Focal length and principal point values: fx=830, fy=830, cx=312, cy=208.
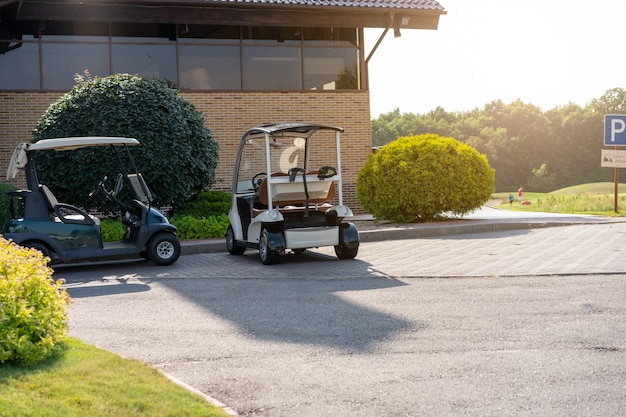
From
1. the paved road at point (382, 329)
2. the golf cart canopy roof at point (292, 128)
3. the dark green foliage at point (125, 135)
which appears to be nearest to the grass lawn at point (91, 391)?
the paved road at point (382, 329)

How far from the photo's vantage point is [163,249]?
12.3 m

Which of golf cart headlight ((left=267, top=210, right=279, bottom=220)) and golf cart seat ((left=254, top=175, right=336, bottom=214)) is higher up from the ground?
golf cart seat ((left=254, top=175, right=336, bottom=214))

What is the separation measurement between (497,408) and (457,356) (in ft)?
4.10

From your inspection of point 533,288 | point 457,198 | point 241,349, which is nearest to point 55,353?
point 241,349

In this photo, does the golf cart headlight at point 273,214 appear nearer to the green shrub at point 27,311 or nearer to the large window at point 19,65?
the green shrub at point 27,311

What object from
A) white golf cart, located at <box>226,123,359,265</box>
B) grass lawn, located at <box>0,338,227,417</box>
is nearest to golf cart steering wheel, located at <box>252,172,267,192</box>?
white golf cart, located at <box>226,123,359,265</box>

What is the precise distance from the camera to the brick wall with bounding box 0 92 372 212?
784 inches

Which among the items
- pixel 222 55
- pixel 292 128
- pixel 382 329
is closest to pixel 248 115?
pixel 222 55

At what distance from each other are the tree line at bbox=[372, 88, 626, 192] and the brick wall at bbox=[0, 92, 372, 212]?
53989 millimetres

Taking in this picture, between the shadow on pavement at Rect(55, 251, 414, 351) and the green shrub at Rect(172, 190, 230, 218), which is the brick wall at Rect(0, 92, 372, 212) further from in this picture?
the shadow on pavement at Rect(55, 251, 414, 351)

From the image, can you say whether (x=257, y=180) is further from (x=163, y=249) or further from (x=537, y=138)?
(x=537, y=138)

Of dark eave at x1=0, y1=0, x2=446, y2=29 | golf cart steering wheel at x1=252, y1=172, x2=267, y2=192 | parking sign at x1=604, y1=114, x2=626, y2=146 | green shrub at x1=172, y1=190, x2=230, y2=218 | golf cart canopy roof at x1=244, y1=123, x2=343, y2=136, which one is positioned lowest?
green shrub at x1=172, y1=190, x2=230, y2=218

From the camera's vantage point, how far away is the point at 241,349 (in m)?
6.34

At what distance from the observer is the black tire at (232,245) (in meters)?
13.3
